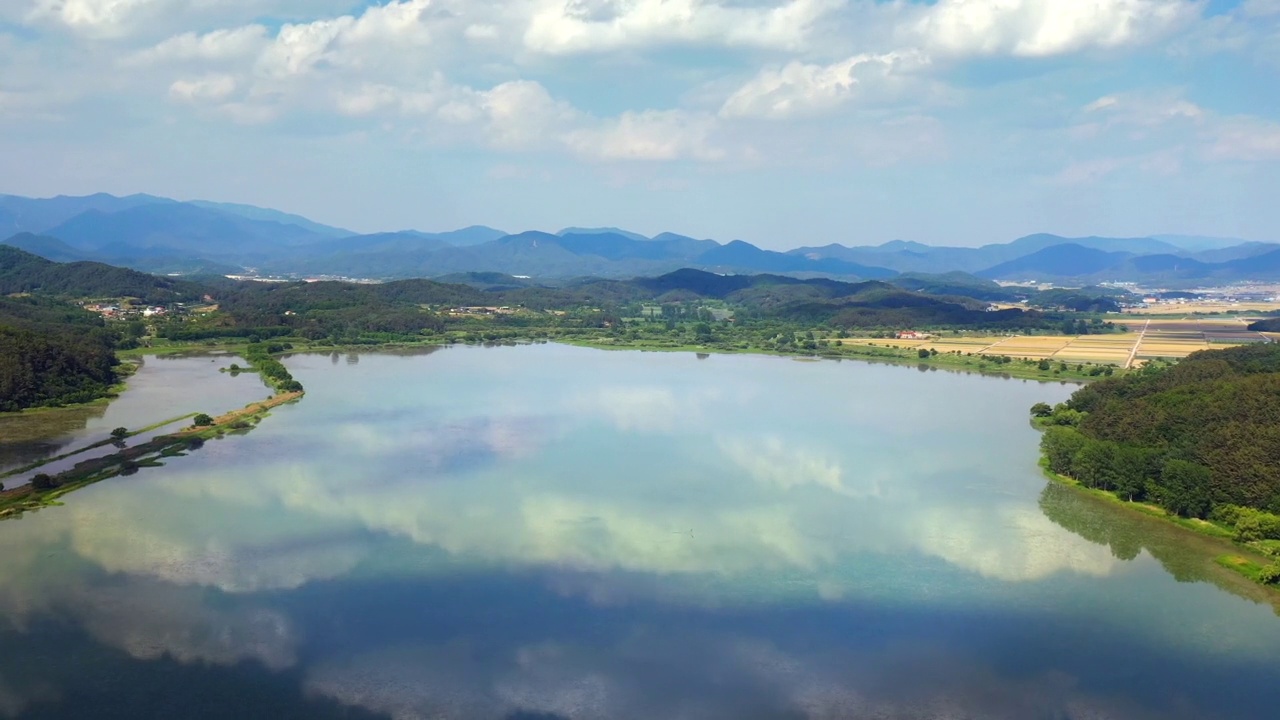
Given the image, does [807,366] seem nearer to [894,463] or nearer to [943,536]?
[894,463]

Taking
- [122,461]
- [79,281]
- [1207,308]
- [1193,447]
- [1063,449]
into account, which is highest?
[79,281]

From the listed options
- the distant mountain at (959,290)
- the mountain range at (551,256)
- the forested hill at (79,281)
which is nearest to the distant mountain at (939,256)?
the mountain range at (551,256)

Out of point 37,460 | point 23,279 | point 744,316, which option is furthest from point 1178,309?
point 23,279

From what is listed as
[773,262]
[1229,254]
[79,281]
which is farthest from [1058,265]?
[79,281]

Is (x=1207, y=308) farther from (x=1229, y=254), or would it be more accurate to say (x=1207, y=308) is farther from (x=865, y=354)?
(x=1229, y=254)

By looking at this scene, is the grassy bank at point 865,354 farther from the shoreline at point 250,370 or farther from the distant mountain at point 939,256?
the distant mountain at point 939,256

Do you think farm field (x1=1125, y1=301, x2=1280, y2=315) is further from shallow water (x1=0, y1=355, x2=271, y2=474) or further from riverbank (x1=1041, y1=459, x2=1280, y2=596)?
shallow water (x1=0, y1=355, x2=271, y2=474)
